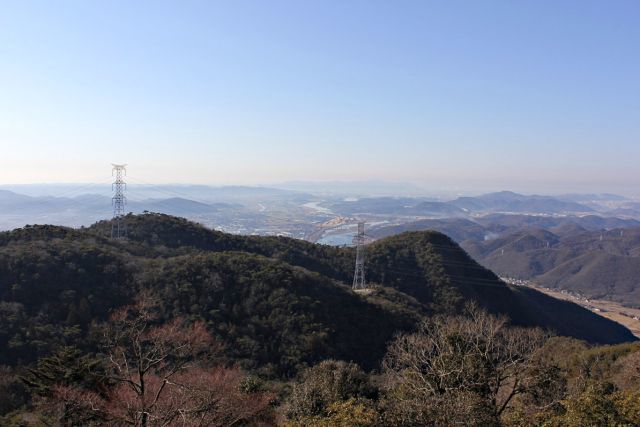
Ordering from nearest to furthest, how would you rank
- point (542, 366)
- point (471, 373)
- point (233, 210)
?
point (471, 373), point (542, 366), point (233, 210)

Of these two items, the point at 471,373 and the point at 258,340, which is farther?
the point at 258,340

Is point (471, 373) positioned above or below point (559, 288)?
above

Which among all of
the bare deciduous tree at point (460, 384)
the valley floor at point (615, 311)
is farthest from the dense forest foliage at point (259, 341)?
the valley floor at point (615, 311)

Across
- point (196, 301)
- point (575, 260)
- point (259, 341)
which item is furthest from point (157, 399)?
point (575, 260)

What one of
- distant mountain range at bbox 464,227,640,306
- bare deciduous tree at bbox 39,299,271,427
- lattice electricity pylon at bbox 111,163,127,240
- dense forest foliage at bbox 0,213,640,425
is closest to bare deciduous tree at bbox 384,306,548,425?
dense forest foliage at bbox 0,213,640,425

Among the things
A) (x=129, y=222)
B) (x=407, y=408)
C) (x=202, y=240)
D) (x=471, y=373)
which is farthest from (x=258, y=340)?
(x=129, y=222)

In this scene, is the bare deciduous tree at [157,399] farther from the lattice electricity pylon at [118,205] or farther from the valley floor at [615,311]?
the valley floor at [615,311]

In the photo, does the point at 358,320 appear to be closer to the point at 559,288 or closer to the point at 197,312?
the point at 197,312

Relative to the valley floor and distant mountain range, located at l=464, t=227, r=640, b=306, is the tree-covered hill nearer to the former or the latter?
the valley floor
